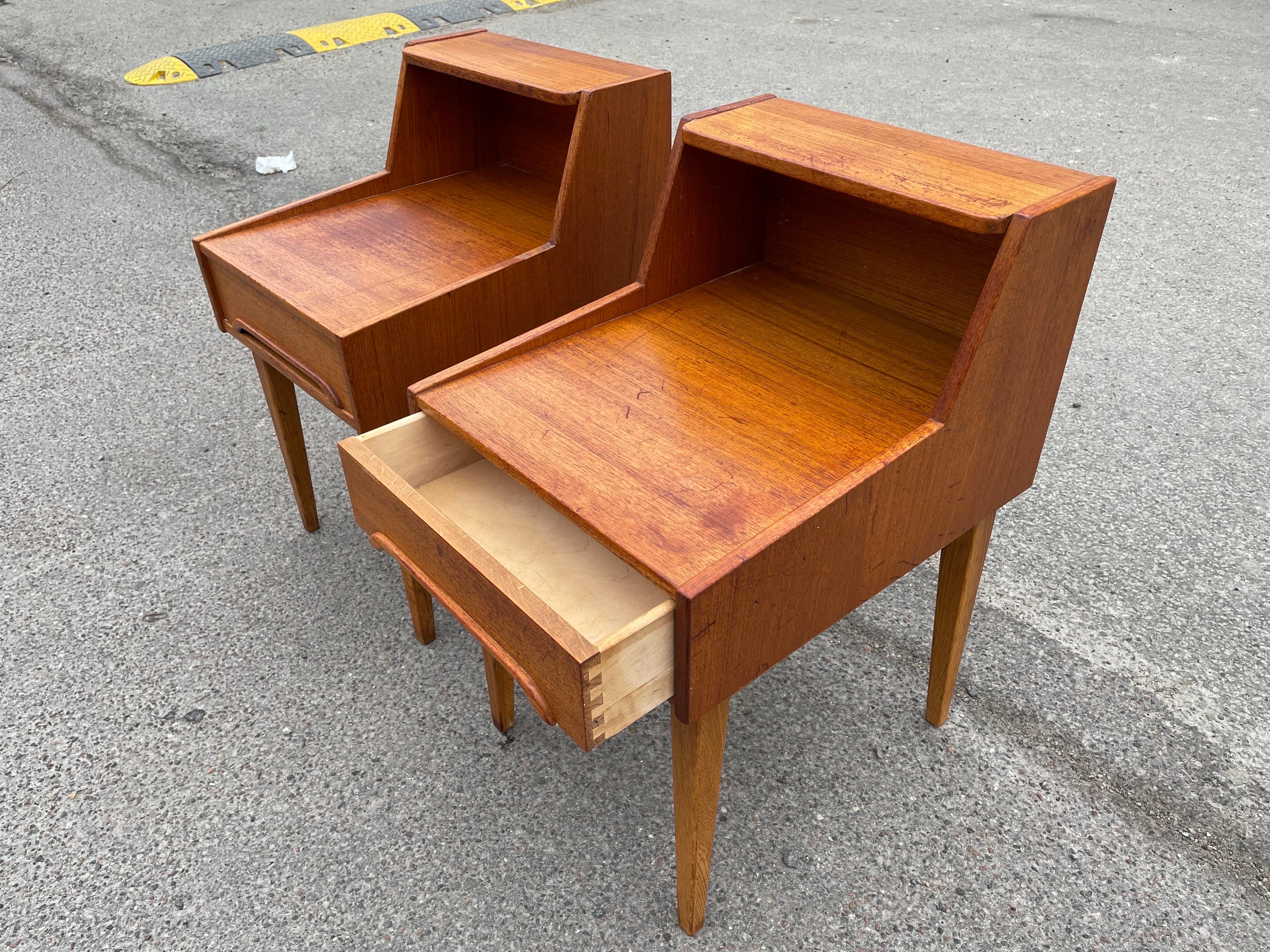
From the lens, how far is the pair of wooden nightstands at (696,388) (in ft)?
3.54

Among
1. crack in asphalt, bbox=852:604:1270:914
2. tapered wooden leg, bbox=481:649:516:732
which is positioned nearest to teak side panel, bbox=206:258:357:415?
tapered wooden leg, bbox=481:649:516:732

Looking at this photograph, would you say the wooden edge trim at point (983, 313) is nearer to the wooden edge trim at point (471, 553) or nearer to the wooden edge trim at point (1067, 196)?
the wooden edge trim at point (1067, 196)

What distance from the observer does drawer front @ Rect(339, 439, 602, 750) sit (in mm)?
1006

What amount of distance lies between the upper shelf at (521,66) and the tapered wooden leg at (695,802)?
40.4 inches

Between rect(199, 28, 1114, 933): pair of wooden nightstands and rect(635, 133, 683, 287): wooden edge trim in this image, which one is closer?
rect(199, 28, 1114, 933): pair of wooden nightstands

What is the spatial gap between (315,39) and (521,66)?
4622 mm

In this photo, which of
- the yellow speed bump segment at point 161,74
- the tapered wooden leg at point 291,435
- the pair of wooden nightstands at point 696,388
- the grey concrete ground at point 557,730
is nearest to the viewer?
the pair of wooden nightstands at point 696,388

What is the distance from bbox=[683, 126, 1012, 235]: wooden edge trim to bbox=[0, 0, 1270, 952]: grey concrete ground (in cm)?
101

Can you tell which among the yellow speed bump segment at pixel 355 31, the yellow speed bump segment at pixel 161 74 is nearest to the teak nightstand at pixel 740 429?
the yellow speed bump segment at pixel 161 74

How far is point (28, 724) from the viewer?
5.97ft

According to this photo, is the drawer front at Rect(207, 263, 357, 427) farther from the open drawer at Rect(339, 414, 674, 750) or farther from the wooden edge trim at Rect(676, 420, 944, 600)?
the wooden edge trim at Rect(676, 420, 944, 600)

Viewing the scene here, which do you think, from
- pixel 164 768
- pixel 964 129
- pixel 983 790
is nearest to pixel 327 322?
pixel 164 768

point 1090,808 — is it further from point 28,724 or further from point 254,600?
point 28,724

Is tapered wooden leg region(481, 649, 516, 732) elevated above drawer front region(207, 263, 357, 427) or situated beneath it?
situated beneath
